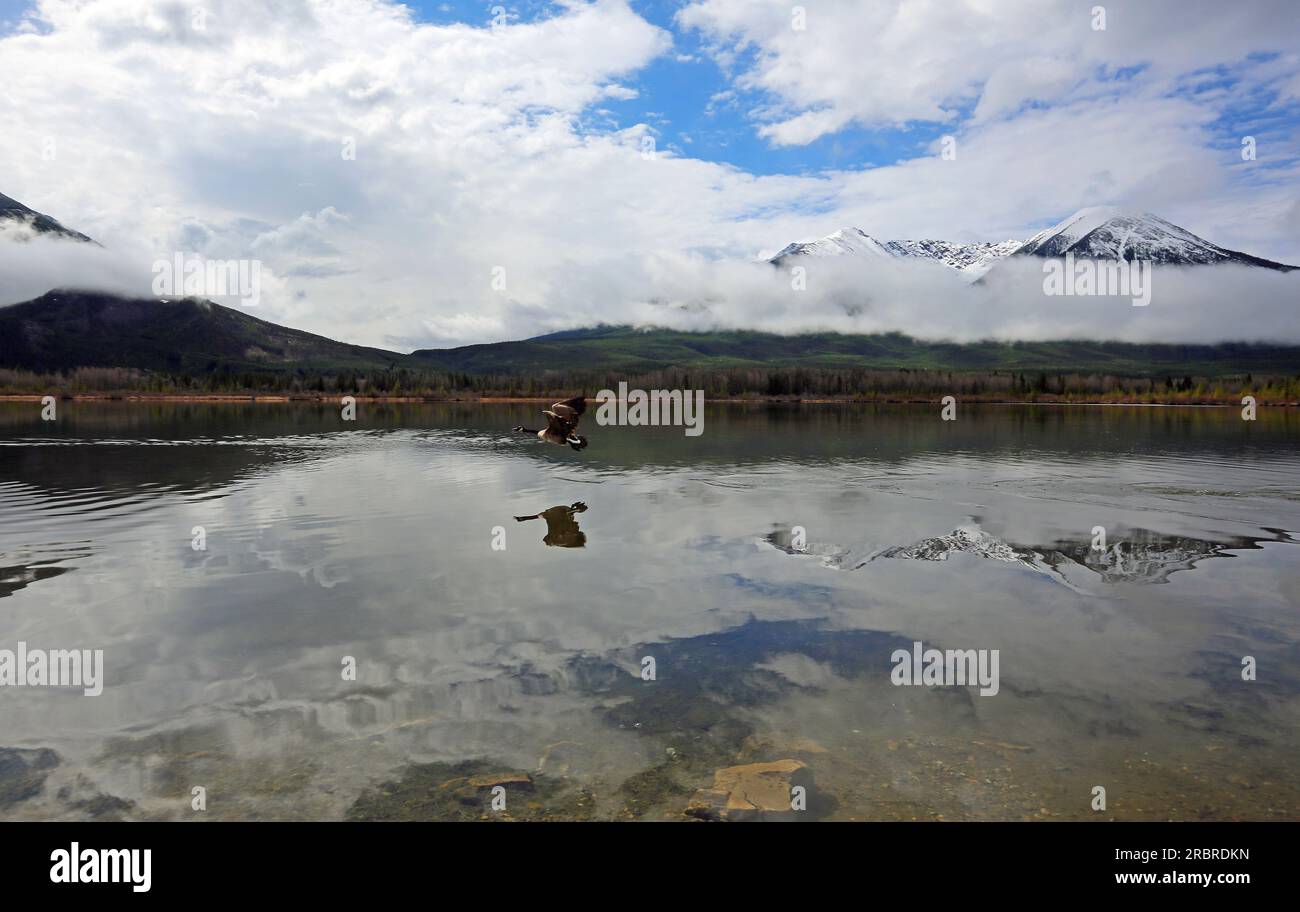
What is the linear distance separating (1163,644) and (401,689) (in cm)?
1269

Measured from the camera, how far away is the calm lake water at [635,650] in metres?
8.48

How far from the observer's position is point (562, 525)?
24.7 meters

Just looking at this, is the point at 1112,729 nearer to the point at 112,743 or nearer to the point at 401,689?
the point at 401,689

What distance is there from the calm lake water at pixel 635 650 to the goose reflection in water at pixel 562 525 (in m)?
0.21

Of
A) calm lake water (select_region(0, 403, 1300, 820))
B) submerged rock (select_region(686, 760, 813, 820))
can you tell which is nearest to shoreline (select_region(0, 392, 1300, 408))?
calm lake water (select_region(0, 403, 1300, 820))

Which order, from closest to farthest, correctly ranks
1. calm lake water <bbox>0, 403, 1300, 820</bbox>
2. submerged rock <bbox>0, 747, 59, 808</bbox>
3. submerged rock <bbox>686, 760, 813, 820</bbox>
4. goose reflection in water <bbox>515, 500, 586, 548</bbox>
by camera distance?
submerged rock <bbox>686, 760, 813, 820</bbox>
submerged rock <bbox>0, 747, 59, 808</bbox>
calm lake water <bbox>0, 403, 1300, 820</bbox>
goose reflection in water <bbox>515, 500, 586, 548</bbox>

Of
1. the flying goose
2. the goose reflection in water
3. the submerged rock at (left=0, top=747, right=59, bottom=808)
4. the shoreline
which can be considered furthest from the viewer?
the shoreline

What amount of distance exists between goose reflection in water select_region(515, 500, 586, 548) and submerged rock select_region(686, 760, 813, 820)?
1314 centimetres

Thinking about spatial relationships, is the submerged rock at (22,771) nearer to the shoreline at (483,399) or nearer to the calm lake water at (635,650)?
the calm lake water at (635,650)

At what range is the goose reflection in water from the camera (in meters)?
22.0

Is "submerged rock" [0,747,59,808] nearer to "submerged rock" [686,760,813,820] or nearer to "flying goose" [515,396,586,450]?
"submerged rock" [686,760,813,820]

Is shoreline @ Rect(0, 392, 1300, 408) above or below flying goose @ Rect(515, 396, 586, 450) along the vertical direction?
above

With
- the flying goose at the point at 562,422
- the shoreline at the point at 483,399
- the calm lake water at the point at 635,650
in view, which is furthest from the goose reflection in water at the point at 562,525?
the shoreline at the point at 483,399
